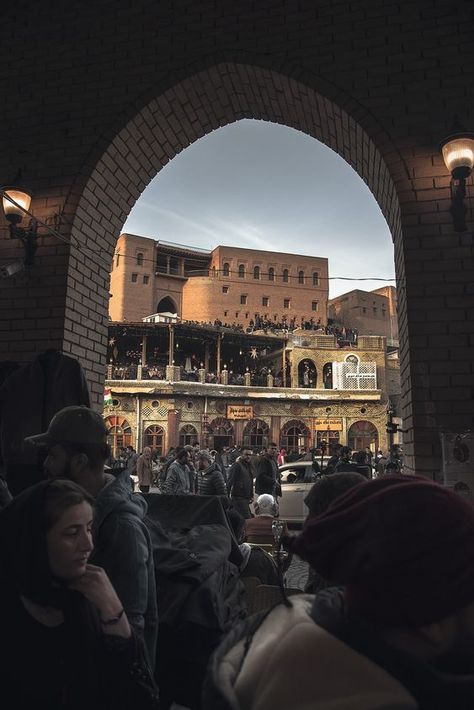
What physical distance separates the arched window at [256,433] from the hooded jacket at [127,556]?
29.2 meters

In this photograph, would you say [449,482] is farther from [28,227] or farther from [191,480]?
[191,480]

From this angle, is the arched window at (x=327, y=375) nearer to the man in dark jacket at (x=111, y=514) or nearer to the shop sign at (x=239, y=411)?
the shop sign at (x=239, y=411)

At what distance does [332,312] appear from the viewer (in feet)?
205

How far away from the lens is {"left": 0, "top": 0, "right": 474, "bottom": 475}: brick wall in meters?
4.46

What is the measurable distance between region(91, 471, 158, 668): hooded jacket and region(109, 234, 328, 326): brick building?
46.7 meters

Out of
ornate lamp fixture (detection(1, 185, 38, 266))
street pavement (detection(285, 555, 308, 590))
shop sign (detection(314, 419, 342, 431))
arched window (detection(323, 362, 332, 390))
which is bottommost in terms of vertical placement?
street pavement (detection(285, 555, 308, 590))

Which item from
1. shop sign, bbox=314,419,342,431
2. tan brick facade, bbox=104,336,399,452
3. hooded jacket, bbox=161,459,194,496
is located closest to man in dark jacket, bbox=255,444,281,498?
hooded jacket, bbox=161,459,194,496

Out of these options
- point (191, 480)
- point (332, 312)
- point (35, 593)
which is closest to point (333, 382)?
point (191, 480)

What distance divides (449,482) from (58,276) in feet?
13.0

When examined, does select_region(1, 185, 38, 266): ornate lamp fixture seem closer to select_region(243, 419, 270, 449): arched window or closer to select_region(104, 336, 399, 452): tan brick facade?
select_region(104, 336, 399, 452): tan brick facade

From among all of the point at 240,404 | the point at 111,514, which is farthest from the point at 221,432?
the point at 111,514

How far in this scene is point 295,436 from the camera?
32.1m

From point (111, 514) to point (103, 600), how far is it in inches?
20.9

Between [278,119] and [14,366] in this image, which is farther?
[278,119]
